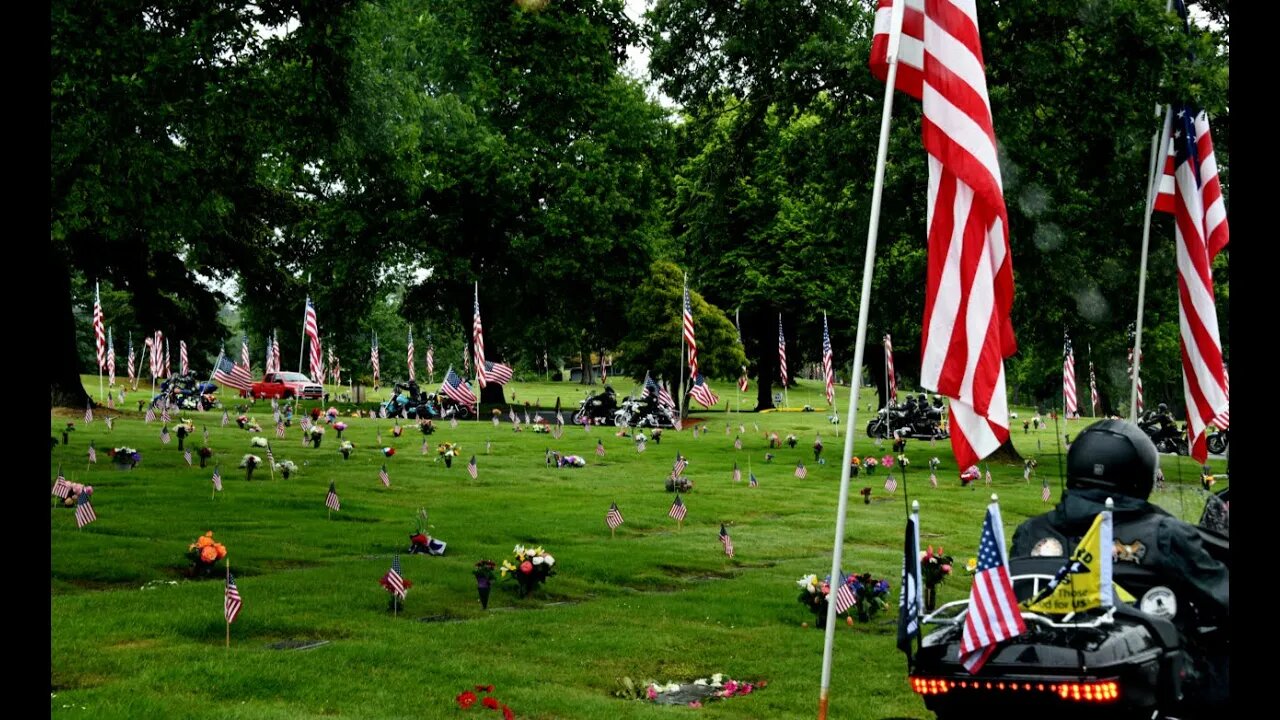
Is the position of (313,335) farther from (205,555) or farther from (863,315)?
(863,315)

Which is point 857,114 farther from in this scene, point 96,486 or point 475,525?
point 96,486

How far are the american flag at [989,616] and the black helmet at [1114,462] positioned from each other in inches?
57.7

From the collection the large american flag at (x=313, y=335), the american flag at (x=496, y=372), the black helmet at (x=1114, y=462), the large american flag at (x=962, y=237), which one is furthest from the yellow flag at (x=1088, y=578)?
the large american flag at (x=313, y=335)

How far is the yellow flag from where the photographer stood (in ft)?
18.5

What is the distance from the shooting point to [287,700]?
9.66 meters

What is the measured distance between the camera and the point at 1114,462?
7031mm

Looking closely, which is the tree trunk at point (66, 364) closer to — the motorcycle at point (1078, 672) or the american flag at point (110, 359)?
the american flag at point (110, 359)

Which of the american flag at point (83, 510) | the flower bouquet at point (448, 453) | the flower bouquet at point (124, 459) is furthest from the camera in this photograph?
the flower bouquet at point (448, 453)

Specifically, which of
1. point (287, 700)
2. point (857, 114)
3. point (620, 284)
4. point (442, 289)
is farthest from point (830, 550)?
point (442, 289)

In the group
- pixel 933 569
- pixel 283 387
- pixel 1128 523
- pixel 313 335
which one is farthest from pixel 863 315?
pixel 283 387

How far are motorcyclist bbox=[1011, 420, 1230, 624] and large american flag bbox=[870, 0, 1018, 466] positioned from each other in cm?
A: 62

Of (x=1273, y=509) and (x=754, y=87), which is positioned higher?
(x=754, y=87)

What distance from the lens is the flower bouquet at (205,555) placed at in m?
14.1

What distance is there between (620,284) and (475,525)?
32.8 meters
